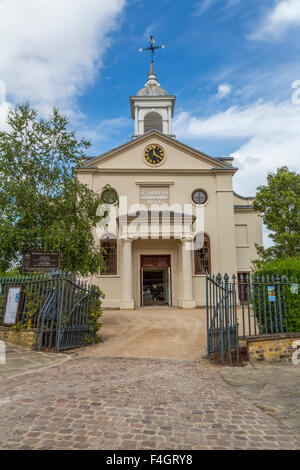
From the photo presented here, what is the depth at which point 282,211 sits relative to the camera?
14719 millimetres

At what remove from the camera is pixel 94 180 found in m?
20.5

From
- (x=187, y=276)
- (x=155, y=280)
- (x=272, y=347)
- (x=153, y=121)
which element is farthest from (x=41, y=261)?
(x=153, y=121)

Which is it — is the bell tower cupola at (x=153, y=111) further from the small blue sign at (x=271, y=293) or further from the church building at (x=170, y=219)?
the small blue sign at (x=271, y=293)

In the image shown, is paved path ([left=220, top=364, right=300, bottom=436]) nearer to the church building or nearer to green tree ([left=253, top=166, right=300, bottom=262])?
green tree ([left=253, top=166, right=300, bottom=262])

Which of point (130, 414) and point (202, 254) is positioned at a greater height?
point (202, 254)

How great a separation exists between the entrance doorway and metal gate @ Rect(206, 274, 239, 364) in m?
12.4

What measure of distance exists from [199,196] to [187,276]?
225 inches

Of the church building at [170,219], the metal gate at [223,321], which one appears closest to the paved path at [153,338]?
the metal gate at [223,321]

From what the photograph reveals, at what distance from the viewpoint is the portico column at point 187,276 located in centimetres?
1803

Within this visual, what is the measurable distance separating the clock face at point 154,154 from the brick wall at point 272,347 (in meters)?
15.7

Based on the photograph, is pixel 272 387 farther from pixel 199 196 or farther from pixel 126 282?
pixel 199 196

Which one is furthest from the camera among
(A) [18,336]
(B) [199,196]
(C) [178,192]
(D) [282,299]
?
(B) [199,196]

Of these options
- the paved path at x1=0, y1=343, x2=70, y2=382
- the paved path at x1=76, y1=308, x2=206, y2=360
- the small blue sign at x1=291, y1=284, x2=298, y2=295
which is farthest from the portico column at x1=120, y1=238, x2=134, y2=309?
the small blue sign at x1=291, y1=284, x2=298, y2=295
